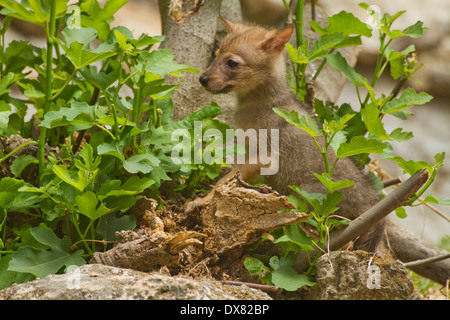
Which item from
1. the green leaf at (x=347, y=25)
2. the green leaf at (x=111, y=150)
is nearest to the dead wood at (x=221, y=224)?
the green leaf at (x=111, y=150)

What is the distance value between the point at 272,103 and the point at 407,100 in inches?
34.7

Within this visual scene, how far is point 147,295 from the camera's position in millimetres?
1812

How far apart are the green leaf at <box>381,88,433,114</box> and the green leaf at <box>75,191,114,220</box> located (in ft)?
5.42

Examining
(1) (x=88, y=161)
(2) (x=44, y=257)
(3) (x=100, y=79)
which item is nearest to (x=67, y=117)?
(1) (x=88, y=161)

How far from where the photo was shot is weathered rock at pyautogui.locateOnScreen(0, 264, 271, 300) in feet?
5.93

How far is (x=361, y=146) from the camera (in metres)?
2.17

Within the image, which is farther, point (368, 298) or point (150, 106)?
point (150, 106)

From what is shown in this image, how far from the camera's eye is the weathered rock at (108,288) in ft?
5.93

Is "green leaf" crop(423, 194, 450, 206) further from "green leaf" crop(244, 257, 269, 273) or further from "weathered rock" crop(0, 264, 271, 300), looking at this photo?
"weathered rock" crop(0, 264, 271, 300)

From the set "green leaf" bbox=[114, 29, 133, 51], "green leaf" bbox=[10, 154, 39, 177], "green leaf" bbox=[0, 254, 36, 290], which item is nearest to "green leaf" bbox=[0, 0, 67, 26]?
"green leaf" bbox=[114, 29, 133, 51]

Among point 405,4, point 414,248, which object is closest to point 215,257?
point 414,248

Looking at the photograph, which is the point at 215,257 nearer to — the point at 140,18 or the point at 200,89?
the point at 200,89

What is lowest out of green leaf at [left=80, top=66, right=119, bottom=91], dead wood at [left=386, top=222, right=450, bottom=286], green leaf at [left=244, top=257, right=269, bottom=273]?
dead wood at [left=386, top=222, right=450, bottom=286]

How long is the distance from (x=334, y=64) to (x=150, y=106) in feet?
3.78
